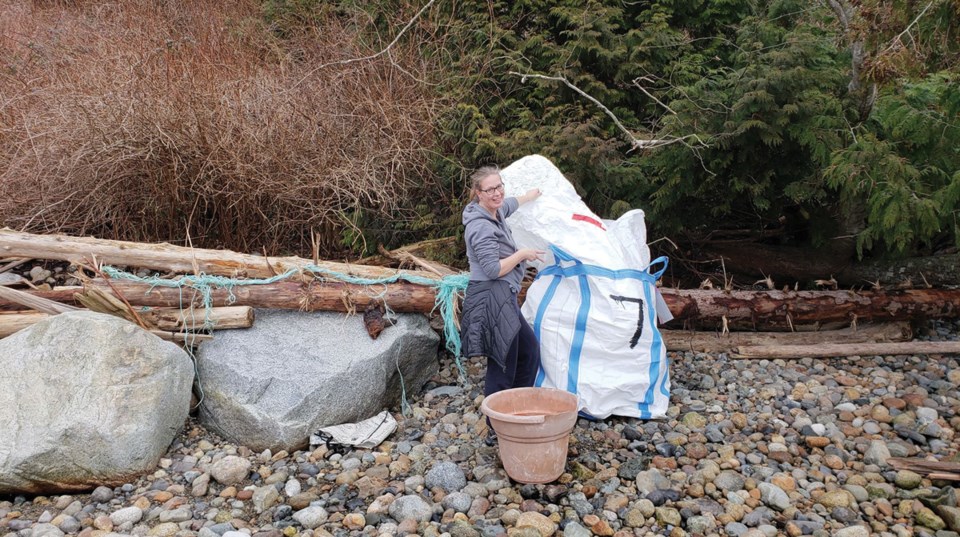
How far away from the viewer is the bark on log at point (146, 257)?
496 centimetres

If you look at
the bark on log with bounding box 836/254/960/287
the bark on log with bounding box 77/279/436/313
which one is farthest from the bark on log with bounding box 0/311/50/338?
the bark on log with bounding box 836/254/960/287

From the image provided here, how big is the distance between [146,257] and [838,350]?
16.3 feet

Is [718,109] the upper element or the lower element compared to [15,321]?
upper

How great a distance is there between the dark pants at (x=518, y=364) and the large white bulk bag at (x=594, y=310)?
0.16m

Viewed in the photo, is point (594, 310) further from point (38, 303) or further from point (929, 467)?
point (38, 303)

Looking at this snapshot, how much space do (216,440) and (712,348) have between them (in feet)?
11.5

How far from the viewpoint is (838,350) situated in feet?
17.5

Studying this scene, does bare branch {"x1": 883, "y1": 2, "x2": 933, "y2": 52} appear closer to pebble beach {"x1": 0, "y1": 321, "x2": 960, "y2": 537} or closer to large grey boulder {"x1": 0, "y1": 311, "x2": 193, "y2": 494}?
pebble beach {"x1": 0, "y1": 321, "x2": 960, "y2": 537}

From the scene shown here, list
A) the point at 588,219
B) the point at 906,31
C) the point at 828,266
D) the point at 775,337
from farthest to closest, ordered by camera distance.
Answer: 1. the point at 828,266
2. the point at 775,337
3. the point at 588,219
4. the point at 906,31

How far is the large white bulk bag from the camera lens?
13.9 feet

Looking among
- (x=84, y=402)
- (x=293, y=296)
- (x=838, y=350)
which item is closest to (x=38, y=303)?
(x=84, y=402)

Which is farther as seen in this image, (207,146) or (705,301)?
(207,146)

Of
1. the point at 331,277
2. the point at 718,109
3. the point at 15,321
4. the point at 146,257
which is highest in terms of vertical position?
the point at 718,109

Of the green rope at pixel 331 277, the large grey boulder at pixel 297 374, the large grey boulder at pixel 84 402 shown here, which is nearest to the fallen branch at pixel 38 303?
the green rope at pixel 331 277
